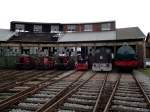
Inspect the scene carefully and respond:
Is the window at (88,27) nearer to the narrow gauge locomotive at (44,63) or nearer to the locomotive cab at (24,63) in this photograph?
the narrow gauge locomotive at (44,63)

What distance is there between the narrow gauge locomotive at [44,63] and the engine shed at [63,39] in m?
3.73

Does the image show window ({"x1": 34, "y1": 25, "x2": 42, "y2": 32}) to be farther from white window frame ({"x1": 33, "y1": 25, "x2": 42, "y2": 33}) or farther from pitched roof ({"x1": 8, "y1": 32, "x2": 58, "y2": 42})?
pitched roof ({"x1": 8, "y1": 32, "x2": 58, "y2": 42})

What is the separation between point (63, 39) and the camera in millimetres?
32688

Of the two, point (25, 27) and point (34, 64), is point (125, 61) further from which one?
point (25, 27)

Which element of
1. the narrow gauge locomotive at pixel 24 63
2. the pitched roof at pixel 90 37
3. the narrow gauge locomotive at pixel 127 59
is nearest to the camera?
the narrow gauge locomotive at pixel 127 59

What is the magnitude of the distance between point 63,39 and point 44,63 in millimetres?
7841

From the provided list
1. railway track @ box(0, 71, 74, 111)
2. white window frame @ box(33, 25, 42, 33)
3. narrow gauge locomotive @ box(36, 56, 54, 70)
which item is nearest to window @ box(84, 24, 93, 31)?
white window frame @ box(33, 25, 42, 33)

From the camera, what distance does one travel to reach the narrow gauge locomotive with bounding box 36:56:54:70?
84.2 feet

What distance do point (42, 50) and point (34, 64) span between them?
16.9ft

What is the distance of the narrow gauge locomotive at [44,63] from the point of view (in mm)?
25656

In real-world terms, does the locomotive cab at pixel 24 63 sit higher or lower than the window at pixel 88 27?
lower

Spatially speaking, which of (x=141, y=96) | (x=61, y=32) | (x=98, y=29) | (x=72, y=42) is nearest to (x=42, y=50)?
(x=72, y=42)

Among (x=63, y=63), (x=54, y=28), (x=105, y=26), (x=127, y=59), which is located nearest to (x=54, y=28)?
(x=54, y=28)

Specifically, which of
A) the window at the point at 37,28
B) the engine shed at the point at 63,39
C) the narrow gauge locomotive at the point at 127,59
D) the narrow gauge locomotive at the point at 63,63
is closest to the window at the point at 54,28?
the engine shed at the point at 63,39
